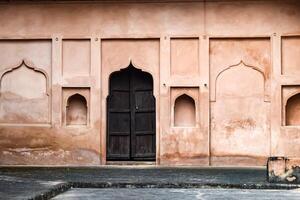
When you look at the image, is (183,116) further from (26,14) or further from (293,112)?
(26,14)

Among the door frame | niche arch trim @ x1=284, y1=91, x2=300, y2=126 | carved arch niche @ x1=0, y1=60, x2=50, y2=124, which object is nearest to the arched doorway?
the door frame

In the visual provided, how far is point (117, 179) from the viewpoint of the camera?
12219 millimetres

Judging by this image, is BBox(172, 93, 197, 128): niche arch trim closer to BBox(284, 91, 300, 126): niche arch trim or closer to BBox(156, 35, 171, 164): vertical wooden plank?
BBox(156, 35, 171, 164): vertical wooden plank

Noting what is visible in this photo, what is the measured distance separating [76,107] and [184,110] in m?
2.57

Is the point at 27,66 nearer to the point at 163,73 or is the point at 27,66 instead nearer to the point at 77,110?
the point at 77,110

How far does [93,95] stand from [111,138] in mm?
1096

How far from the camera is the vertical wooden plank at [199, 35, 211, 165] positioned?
15461mm

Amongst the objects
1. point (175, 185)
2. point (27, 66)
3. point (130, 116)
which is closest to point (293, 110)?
point (130, 116)

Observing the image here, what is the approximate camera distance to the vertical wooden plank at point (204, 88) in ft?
50.7

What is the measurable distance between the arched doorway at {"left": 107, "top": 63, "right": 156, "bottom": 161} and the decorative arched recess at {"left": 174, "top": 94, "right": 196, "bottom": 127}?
1.84 ft

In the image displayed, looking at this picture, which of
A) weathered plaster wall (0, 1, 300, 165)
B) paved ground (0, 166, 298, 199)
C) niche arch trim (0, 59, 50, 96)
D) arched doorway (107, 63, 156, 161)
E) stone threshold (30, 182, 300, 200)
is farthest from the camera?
niche arch trim (0, 59, 50, 96)

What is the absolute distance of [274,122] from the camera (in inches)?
604

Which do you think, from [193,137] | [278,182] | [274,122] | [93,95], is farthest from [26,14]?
[278,182]

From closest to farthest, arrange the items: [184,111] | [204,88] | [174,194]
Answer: [174,194] < [204,88] < [184,111]
